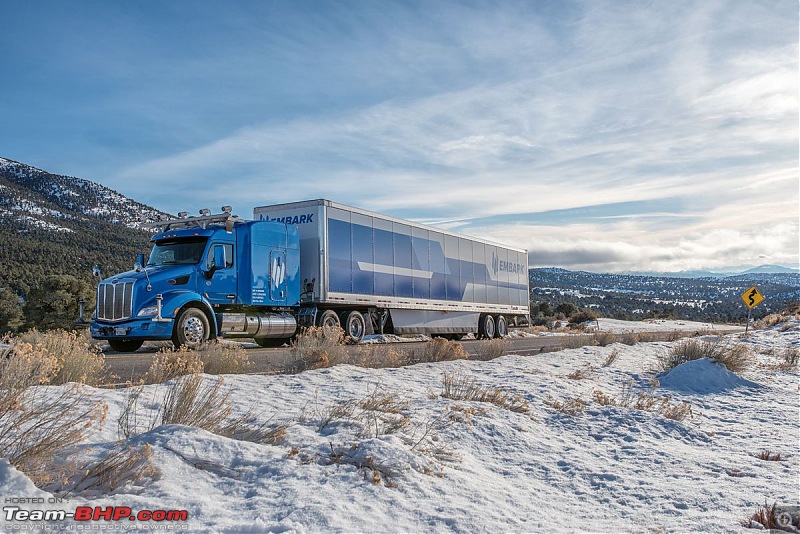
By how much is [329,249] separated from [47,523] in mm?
14758

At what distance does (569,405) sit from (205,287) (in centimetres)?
989

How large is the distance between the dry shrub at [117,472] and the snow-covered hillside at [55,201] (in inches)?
3399

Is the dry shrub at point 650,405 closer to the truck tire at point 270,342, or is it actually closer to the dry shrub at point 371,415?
the dry shrub at point 371,415

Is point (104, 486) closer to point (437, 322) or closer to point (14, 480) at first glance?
point (14, 480)

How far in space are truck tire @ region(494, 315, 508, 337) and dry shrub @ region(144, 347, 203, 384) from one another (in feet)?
68.7

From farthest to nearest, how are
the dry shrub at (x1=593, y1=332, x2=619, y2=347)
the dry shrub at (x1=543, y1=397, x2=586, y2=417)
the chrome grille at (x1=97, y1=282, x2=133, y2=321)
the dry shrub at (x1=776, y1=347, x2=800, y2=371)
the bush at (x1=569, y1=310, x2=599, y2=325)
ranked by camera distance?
the bush at (x1=569, y1=310, x2=599, y2=325) → the dry shrub at (x1=593, y1=332, x2=619, y2=347) → the dry shrub at (x1=776, y1=347, x2=800, y2=371) → the chrome grille at (x1=97, y1=282, x2=133, y2=321) → the dry shrub at (x1=543, y1=397, x2=586, y2=417)

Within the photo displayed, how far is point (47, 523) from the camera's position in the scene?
144 inches

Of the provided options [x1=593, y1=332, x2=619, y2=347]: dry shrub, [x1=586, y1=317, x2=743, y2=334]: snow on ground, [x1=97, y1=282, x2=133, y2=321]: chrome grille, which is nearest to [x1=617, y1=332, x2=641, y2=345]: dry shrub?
[x1=593, y1=332, x2=619, y2=347]: dry shrub

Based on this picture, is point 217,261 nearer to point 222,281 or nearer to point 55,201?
point 222,281

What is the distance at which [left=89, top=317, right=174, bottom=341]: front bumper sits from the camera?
14328mm

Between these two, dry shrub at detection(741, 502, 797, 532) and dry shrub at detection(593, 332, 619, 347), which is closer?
dry shrub at detection(741, 502, 797, 532)

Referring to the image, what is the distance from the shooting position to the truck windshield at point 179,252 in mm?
15939

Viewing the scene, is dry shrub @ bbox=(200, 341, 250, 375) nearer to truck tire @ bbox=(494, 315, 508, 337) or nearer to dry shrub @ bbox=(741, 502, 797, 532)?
dry shrub @ bbox=(741, 502, 797, 532)

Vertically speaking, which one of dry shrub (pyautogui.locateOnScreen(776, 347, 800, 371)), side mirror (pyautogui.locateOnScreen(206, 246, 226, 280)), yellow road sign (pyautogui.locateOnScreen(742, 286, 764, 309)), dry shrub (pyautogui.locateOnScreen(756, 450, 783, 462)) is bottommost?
dry shrub (pyautogui.locateOnScreen(756, 450, 783, 462))
